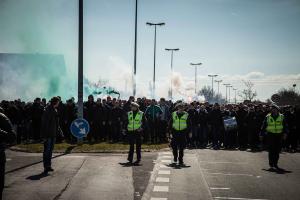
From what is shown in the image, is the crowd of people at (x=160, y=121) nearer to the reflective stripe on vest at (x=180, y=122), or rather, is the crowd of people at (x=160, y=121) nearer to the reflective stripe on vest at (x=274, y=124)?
the reflective stripe on vest at (x=274, y=124)

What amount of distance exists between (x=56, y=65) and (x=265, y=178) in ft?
184

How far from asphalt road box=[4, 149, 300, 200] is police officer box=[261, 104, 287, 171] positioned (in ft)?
1.73

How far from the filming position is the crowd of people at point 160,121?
2091cm

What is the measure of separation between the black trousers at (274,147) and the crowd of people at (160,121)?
19.5ft

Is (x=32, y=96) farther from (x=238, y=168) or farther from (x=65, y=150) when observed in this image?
(x=238, y=168)

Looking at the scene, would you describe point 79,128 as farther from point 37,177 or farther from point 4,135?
point 4,135

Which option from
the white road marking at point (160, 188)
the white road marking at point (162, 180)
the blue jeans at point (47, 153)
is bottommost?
the white road marking at point (160, 188)

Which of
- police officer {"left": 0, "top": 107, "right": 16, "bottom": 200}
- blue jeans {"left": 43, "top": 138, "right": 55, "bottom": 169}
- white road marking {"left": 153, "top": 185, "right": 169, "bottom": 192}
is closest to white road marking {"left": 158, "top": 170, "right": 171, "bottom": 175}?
white road marking {"left": 153, "top": 185, "right": 169, "bottom": 192}

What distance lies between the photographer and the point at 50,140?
12.3 meters

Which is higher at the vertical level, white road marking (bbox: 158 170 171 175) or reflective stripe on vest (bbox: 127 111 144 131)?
reflective stripe on vest (bbox: 127 111 144 131)

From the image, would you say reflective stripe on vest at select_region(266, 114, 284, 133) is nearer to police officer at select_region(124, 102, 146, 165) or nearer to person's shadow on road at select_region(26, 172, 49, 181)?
police officer at select_region(124, 102, 146, 165)

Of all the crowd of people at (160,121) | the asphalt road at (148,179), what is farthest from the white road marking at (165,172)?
the crowd of people at (160,121)

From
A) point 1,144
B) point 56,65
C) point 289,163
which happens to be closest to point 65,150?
point 289,163

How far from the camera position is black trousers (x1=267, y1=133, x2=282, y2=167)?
1399 centimetres
